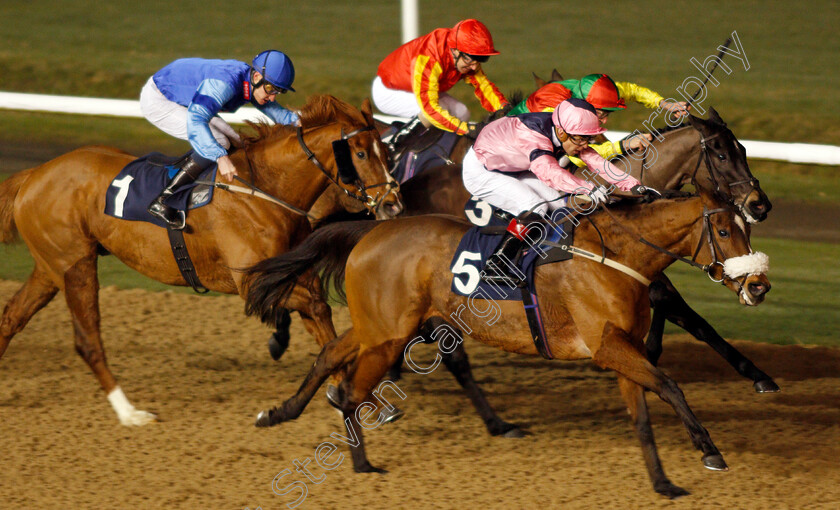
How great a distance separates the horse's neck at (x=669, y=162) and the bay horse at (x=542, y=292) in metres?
1.12

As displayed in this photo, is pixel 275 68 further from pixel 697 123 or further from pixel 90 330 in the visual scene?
pixel 697 123

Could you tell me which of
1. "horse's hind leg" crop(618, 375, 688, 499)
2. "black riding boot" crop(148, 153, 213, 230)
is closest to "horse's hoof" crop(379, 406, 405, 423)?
"horse's hind leg" crop(618, 375, 688, 499)

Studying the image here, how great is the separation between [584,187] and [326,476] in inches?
68.6

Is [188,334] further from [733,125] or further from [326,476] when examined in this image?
[733,125]

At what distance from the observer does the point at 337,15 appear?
60.6 ft

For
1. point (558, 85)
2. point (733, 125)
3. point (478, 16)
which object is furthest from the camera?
point (478, 16)

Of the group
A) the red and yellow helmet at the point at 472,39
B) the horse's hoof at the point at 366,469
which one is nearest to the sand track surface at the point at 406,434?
the horse's hoof at the point at 366,469

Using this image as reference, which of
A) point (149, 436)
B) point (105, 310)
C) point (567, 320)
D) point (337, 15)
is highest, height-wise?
point (567, 320)

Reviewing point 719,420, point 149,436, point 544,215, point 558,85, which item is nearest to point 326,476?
point 149,436

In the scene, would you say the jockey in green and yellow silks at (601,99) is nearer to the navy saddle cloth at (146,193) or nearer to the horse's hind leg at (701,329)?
the horse's hind leg at (701,329)

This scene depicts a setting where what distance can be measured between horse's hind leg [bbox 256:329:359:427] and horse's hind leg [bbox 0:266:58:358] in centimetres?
165

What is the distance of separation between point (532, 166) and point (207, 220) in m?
1.77

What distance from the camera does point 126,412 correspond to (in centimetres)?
543

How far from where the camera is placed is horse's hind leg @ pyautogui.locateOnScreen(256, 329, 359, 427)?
498cm
